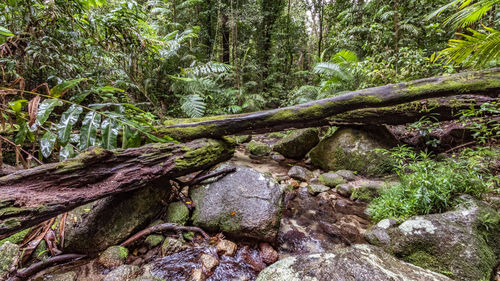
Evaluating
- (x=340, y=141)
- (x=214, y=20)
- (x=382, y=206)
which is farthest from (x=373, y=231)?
(x=214, y=20)

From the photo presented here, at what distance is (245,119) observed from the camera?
135 inches

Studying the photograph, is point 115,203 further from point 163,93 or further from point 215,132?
point 163,93

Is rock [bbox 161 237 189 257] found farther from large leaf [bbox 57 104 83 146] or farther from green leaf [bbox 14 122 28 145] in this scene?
green leaf [bbox 14 122 28 145]

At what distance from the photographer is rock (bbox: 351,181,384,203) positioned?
312cm

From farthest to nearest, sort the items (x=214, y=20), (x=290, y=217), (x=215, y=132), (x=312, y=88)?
(x=214, y=20), (x=312, y=88), (x=215, y=132), (x=290, y=217)

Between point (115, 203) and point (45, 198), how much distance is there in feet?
2.54

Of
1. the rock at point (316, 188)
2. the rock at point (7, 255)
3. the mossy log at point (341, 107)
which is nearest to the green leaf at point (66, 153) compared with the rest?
the rock at point (7, 255)

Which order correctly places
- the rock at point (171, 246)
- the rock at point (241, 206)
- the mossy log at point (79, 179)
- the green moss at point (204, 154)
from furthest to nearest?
the green moss at point (204, 154), the rock at point (241, 206), the rock at point (171, 246), the mossy log at point (79, 179)

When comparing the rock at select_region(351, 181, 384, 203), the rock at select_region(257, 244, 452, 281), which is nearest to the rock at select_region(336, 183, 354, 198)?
the rock at select_region(351, 181, 384, 203)

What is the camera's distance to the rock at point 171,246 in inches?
80.7

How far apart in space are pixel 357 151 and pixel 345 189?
105cm

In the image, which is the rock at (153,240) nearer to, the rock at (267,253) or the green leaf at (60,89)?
the rock at (267,253)

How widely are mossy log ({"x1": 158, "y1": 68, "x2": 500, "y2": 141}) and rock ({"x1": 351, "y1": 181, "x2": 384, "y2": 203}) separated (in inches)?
52.8

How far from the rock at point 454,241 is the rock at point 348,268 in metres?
0.41
